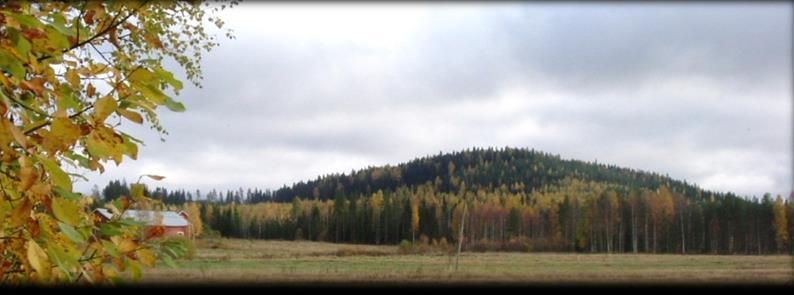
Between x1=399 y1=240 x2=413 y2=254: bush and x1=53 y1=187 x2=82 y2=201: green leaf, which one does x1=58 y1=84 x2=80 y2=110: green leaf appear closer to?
x1=53 y1=187 x2=82 y2=201: green leaf

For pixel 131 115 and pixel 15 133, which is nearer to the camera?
pixel 15 133

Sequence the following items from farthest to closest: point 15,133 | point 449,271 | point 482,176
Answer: point 482,176 < point 449,271 < point 15,133

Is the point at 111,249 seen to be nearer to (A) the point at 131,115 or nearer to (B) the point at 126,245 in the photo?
(B) the point at 126,245

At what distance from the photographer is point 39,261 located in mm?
1378

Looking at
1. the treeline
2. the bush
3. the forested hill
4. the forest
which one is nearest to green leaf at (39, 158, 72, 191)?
the bush

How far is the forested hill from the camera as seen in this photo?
343 feet

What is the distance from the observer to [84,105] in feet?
5.61

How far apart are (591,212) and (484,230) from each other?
13.1 metres

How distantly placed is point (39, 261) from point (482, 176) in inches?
5233

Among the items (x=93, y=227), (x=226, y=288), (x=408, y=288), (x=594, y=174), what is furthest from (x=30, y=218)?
(x=594, y=174)

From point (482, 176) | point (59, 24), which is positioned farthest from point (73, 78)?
point (482, 176)

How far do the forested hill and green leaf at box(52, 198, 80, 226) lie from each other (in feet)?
304

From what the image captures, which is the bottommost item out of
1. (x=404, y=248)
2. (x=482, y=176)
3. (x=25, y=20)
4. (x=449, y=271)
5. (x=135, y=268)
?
(x=404, y=248)

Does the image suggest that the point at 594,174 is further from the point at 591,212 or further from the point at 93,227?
the point at 93,227
